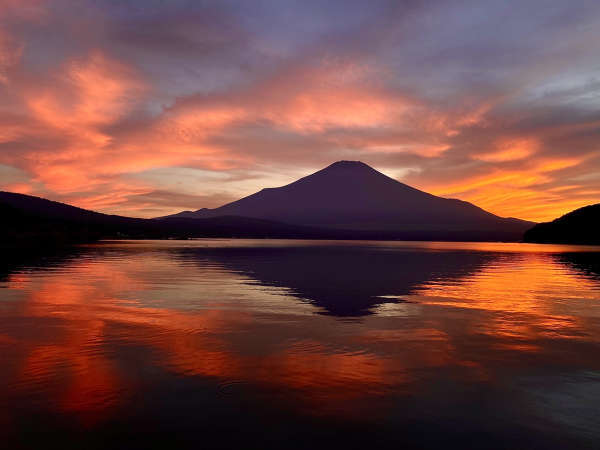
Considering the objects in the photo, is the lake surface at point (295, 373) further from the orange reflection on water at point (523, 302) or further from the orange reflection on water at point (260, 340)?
the orange reflection on water at point (523, 302)

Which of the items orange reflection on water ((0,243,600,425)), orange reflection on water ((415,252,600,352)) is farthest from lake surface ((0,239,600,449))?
orange reflection on water ((415,252,600,352))

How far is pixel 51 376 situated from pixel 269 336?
8311 millimetres

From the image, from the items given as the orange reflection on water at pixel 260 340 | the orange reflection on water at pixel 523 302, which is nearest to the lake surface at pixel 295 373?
the orange reflection on water at pixel 260 340

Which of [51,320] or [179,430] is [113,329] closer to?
[51,320]

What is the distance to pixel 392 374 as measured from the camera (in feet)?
45.8

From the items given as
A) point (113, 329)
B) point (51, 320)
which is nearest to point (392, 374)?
point (113, 329)

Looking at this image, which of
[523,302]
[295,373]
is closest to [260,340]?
[295,373]

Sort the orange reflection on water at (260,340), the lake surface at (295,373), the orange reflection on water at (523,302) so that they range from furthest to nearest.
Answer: the orange reflection on water at (523,302) < the orange reflection on water at (260,340) < the lake surface at (295,373)

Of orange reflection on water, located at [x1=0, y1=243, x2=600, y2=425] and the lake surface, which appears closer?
the lake surface

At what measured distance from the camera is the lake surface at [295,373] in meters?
9.90

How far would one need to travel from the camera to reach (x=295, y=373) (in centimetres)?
1389

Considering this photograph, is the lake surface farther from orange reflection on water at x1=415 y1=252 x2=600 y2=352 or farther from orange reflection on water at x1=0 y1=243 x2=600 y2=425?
orange reflection on water at x1=415 y1=252 x2=600 y2=352

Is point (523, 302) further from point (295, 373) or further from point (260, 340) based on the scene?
point (295, 373)

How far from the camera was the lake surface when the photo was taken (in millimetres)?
9898
